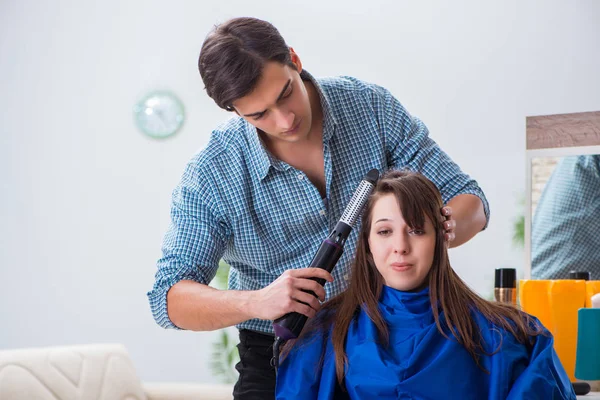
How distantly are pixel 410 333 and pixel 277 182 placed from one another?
502 millimetres

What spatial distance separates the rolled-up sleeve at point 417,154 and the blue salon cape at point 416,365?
30 cm

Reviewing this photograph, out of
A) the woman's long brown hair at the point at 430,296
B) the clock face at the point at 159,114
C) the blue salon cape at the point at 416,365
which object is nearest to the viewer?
the blue salon cape at the point at 416,365

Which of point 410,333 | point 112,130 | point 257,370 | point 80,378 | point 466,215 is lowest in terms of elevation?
point 80,378

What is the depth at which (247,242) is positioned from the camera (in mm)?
1865

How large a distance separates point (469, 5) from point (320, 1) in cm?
95

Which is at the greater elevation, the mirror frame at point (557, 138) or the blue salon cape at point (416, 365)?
the mirror frame at point (557, 138)

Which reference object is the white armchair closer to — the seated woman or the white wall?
the white wall

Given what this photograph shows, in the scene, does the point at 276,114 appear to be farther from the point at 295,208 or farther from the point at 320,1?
the point at 320,1

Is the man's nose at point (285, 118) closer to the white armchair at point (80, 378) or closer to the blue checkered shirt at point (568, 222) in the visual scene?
the blue checkered shirt at point (568, 222)

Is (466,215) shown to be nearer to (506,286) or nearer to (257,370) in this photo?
(257,370)

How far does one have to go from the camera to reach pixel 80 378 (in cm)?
327

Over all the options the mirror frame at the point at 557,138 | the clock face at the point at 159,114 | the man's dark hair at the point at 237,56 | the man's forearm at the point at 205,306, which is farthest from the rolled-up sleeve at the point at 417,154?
the clock face at the point at 159,114

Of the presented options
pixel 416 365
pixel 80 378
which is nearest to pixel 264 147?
pixel 416 365

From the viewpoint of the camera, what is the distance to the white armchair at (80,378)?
3092 mm
